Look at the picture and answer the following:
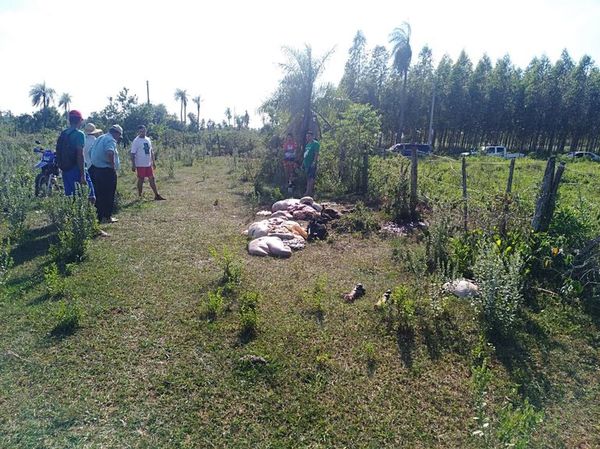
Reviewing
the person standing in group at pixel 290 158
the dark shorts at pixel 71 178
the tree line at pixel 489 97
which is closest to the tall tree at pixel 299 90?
the person standing in group at pixel 290 158

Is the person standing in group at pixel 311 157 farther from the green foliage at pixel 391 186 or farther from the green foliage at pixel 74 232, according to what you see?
the green foliage at pixel 74 232

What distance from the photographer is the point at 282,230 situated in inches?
244

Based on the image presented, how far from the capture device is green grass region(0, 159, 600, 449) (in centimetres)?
242

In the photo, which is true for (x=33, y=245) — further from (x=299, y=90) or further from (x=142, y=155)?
(x=299, y=90)

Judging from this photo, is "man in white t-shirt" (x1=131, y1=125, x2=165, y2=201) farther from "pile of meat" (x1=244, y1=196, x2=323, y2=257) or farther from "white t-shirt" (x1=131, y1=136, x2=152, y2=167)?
"pile of meat" (x1=244, y1=196, x2=323, y2=257)

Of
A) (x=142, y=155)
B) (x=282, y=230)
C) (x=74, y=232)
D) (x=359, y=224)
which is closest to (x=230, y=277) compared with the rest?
(x=282, y=230)

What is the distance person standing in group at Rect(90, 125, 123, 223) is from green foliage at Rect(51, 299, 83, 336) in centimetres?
359

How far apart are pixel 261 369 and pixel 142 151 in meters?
6.83

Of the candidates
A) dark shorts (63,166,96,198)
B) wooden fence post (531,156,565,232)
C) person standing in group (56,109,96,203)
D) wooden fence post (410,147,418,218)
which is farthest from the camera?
wooden fence post (410,147,418,218)

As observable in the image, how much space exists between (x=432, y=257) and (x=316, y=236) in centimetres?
200

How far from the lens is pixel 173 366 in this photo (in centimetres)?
297

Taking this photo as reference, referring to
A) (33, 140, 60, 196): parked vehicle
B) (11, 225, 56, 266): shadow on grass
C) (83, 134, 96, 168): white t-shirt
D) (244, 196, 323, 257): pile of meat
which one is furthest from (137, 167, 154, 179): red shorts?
(244, 196, 323, 257): pile of meat

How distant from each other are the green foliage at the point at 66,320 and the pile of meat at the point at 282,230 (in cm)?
245

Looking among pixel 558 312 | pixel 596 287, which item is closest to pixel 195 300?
pixel 558 312
